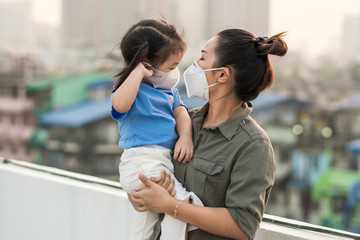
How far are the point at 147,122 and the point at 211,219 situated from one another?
27cm

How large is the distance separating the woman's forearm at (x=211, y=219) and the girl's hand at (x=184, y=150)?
0.35 feet

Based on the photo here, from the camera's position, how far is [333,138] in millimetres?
23797

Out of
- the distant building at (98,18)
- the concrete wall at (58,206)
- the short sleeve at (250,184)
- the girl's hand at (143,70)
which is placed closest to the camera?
the short sleeve at (250,184)

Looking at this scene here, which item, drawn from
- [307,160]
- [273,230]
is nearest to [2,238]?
[273,230]

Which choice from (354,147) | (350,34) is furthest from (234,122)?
(350,34)

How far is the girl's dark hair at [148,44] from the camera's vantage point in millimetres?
1004

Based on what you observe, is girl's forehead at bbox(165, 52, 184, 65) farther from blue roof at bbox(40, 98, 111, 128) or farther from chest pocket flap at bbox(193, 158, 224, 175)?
blue roof at bbox(40, 98, 111, 128)

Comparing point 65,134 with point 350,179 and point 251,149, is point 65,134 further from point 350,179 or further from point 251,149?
point 251,149

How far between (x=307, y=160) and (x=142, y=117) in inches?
1032

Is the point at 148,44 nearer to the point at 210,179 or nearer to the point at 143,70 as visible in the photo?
the point at 143,70

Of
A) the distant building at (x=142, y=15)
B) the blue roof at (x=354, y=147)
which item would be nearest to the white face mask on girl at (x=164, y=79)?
the blue roof at (x=354, y=147)

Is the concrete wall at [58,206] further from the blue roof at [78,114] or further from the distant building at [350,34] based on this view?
the distant building at [350,34]

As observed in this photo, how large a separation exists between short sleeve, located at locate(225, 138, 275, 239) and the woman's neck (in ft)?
0.39

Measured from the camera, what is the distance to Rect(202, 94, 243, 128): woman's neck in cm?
100
